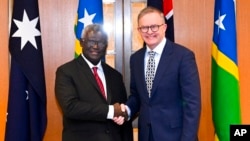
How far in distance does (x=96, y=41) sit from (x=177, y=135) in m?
0.78

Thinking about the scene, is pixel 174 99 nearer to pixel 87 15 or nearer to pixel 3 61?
pixel 87 15

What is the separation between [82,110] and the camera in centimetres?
196

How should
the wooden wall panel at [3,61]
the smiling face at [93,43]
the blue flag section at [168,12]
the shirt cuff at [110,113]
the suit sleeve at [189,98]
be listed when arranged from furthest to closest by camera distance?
1. the wooden wall panel at [3,61]
2. the blue flag section at [168,12]
3. the smiling face at [93,43]
4. the shirt cuff at [110,113]
5. the suit sleeve at [189,98]

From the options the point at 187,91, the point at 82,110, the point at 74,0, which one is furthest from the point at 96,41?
the point at 74,0

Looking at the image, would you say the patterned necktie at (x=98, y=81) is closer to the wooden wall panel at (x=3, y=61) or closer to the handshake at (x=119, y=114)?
the handshake at (x=119, y=114)

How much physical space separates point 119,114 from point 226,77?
1.04 metres

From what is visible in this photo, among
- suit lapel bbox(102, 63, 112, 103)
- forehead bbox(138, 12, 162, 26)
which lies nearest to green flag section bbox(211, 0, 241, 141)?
forehead bbox(138, 12, 162, 26)

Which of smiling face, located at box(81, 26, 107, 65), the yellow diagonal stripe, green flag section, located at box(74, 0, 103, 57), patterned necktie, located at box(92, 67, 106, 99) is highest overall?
green flag section, located at box(74, 0, 103, 57)

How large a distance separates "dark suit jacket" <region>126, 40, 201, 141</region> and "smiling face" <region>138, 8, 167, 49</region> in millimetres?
87

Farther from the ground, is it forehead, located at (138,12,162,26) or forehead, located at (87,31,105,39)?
forehead, located at (138,12,162,26)

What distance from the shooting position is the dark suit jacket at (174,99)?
1924mm

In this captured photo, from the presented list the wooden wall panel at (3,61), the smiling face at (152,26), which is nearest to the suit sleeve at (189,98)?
the smiling face at (152,26)

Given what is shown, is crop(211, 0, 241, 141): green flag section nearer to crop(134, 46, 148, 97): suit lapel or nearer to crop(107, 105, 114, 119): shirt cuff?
crop(134, 46, 148, 97): suit lapel

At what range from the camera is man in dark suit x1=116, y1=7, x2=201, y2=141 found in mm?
1928
